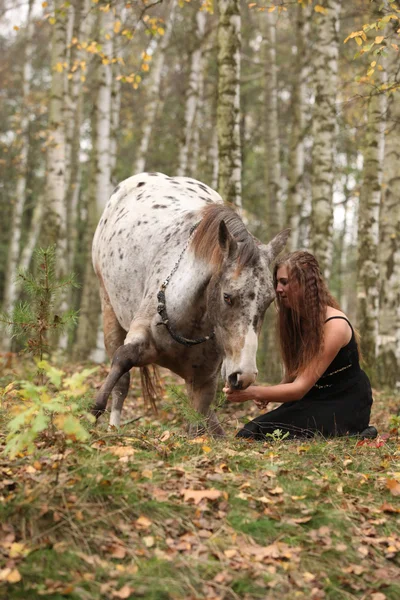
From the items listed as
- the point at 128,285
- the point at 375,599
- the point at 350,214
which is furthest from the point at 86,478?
the point at 350,214

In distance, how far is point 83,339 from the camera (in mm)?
14695

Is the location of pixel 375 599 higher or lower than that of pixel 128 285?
lower

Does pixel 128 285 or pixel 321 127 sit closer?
pixel 128 285

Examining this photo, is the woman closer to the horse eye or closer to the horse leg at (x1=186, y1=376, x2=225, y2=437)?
the horse leg at (x1=186, y1=376, x2=225, y2=437)

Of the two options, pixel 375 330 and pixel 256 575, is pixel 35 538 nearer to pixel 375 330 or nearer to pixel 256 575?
pixel 256 575

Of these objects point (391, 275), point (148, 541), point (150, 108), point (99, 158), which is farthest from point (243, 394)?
point (150, 108)

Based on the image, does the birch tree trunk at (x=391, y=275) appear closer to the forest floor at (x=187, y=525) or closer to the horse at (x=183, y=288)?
the horse at (x=183, y=288)

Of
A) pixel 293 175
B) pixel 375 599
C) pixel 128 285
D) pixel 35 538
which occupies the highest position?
pixel 293 175

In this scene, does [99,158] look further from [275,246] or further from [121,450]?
[121,450]

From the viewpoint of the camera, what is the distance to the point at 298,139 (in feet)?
50.8

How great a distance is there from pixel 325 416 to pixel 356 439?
0.32 meters

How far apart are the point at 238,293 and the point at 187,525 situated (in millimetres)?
1951

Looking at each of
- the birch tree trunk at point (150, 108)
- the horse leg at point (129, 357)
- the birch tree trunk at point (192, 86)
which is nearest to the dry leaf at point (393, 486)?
the horse leg at point (129, 357)

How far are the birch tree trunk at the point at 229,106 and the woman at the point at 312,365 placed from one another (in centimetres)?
337
